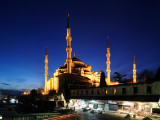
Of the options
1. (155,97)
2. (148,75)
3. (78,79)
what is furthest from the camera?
(148,75)

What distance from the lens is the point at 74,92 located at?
40.1m

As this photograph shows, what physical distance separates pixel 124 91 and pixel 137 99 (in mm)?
3492

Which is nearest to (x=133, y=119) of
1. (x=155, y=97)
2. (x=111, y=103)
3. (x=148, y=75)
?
(x=155, y=97)

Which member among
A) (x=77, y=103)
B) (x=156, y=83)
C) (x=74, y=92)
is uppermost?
(x=156, y=83)

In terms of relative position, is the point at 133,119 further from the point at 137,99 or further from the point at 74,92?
the point at 74,92

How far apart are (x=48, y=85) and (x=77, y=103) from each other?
1254 inches

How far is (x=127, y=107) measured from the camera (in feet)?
87.0

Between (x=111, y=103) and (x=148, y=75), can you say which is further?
(x=148, y=75)

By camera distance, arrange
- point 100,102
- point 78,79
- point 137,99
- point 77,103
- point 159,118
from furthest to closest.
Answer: point 78,79
point 77,103
point 100,102
point 137,99
point 159,118

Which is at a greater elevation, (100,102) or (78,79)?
(78,79)

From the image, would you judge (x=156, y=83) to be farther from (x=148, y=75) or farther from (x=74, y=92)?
(x=148, y=75)

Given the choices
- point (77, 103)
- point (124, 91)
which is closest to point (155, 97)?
point (124, 91)

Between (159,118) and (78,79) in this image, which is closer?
(159,118)

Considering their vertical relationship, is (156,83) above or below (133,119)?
above
